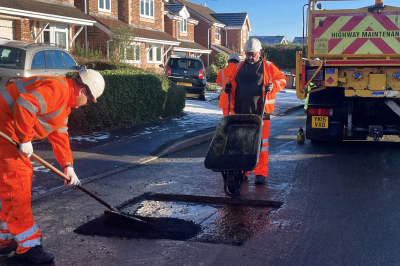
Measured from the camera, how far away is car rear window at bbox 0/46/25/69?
10.8 metres

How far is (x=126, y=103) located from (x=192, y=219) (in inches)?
270

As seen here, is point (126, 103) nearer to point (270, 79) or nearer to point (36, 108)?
point (270, 79)

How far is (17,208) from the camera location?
4168 mm

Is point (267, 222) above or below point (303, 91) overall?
below

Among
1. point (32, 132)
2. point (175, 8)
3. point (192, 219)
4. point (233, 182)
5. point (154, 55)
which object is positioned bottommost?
point (192, 219)

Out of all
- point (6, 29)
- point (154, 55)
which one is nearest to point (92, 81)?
point (6, 29)

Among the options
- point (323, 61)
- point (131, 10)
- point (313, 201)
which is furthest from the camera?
point (131, 10)

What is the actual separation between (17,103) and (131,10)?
Result: 25.5 meters

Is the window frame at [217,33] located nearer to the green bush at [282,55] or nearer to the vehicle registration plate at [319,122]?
the green bush at [282,55]

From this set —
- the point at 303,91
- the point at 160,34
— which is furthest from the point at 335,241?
the point at 160,34

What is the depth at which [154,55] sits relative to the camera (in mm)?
32500

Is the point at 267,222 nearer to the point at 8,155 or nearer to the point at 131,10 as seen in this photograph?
the point at 8,155

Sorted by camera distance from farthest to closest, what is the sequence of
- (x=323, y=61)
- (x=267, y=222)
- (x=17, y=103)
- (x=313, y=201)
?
(x=323, y=61) → (x=313, y=201) → (x=267, y=222) → (x=17, y=103)

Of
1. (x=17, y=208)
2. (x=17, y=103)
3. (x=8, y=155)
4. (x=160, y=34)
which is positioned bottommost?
(x=17, y=208)
